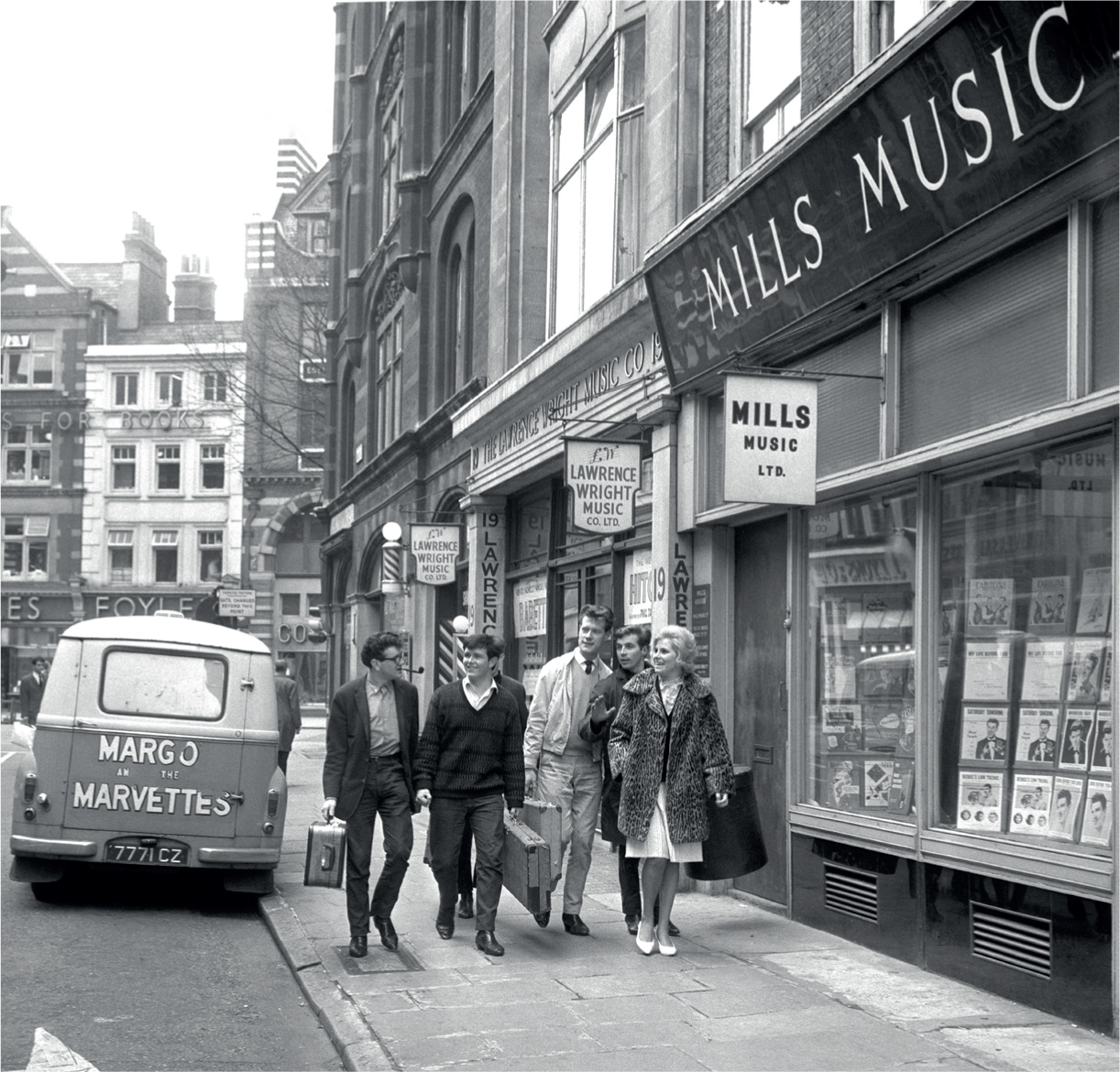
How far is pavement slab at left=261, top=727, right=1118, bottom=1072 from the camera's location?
5.96 m

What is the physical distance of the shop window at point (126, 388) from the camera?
187ft

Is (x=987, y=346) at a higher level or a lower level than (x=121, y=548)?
lower

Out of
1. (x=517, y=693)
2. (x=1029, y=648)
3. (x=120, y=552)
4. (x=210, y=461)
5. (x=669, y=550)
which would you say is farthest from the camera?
(x=210, y=461)

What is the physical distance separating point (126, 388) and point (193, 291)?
22.6 feet

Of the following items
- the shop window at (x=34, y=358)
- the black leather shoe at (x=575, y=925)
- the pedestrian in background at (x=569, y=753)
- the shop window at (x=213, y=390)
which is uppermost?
the shop window at (x=34, y=358)

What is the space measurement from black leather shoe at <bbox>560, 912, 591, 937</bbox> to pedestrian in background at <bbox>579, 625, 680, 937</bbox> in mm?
273

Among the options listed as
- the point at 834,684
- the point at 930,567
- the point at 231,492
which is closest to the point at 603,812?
the point at 834,684

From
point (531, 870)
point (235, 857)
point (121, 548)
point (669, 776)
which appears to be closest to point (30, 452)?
point (121, 548)

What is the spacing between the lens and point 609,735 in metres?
8.77

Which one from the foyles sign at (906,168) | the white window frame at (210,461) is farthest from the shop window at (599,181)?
the white window frame at (210,461)

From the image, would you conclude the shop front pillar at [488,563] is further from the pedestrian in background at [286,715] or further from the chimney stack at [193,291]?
the chimney stack at [193,291]

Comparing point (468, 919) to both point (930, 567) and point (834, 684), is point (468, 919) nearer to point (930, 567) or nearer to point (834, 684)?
point (834, 684)

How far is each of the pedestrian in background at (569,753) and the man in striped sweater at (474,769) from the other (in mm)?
549

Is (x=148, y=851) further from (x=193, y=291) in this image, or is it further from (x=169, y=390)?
(x=193, y=291)
